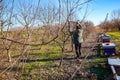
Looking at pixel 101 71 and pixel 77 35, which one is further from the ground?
pixel 77 35

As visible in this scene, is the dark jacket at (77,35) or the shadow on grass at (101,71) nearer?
the shadow on grass at (101,71)

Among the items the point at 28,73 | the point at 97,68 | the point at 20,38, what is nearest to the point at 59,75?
the point at 28,73

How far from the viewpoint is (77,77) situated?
24.6ft

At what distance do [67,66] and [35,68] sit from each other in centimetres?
130

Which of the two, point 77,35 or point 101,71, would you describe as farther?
point 77,35

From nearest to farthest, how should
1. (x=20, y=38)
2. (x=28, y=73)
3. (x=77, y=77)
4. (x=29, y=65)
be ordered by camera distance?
1. (x=20, y=38)
2. (x=77, y=77)
3. (x=28, y=73)
4. (x=29, y=65)

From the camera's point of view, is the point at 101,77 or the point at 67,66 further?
the point at 67,66

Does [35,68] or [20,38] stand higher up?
[20,38]

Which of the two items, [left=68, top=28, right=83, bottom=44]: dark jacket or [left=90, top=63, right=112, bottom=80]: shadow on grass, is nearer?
[left=90, top=63, right=112, bottom=80]: shadow on grass

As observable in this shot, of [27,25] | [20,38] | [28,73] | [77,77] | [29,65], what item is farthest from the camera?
[29,65]

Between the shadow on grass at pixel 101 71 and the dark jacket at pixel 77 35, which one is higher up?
the dark jacket at pixel 77 35

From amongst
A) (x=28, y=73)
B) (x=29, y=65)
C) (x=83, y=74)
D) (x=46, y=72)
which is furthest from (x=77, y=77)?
(x=29, y=65)

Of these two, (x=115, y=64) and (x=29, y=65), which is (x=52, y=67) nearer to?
(x=29, y=65)

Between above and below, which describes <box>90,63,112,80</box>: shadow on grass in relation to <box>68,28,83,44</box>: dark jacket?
below
